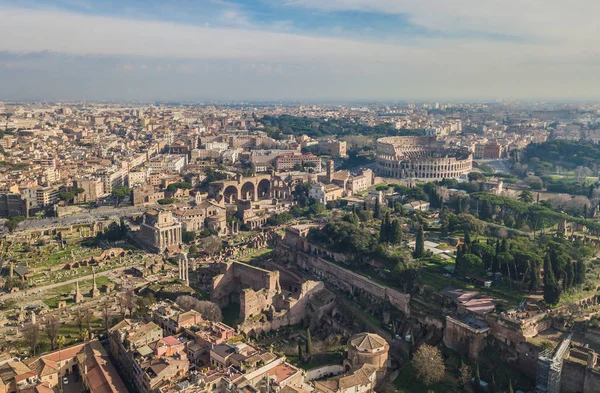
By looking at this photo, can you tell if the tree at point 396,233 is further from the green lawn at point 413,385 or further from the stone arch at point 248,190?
the stone arch at point 248,190

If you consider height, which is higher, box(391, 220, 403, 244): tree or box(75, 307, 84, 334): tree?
box(391, 220, 403, 244): tree

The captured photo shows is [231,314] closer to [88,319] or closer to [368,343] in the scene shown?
[88,319]

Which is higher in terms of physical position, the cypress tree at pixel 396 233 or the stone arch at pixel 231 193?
the cypress tree at pixel 396 233

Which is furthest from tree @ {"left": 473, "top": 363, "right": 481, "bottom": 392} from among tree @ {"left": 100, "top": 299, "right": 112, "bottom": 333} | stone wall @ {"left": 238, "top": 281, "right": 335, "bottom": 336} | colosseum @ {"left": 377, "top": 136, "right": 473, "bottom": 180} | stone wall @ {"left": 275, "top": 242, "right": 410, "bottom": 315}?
colosseum @ {"left": 377, "top": 136, "right": 473, "bottom": 180}

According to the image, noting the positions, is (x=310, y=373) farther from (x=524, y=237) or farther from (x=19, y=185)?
(x=19, y=185)

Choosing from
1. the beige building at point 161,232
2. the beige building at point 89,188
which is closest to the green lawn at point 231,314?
the beige building at point 161,232

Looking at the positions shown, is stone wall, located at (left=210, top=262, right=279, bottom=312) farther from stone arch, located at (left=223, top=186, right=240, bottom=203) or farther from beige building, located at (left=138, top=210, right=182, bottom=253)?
stone arch, located at (left=223, top=186, right=240, bottom=203)
